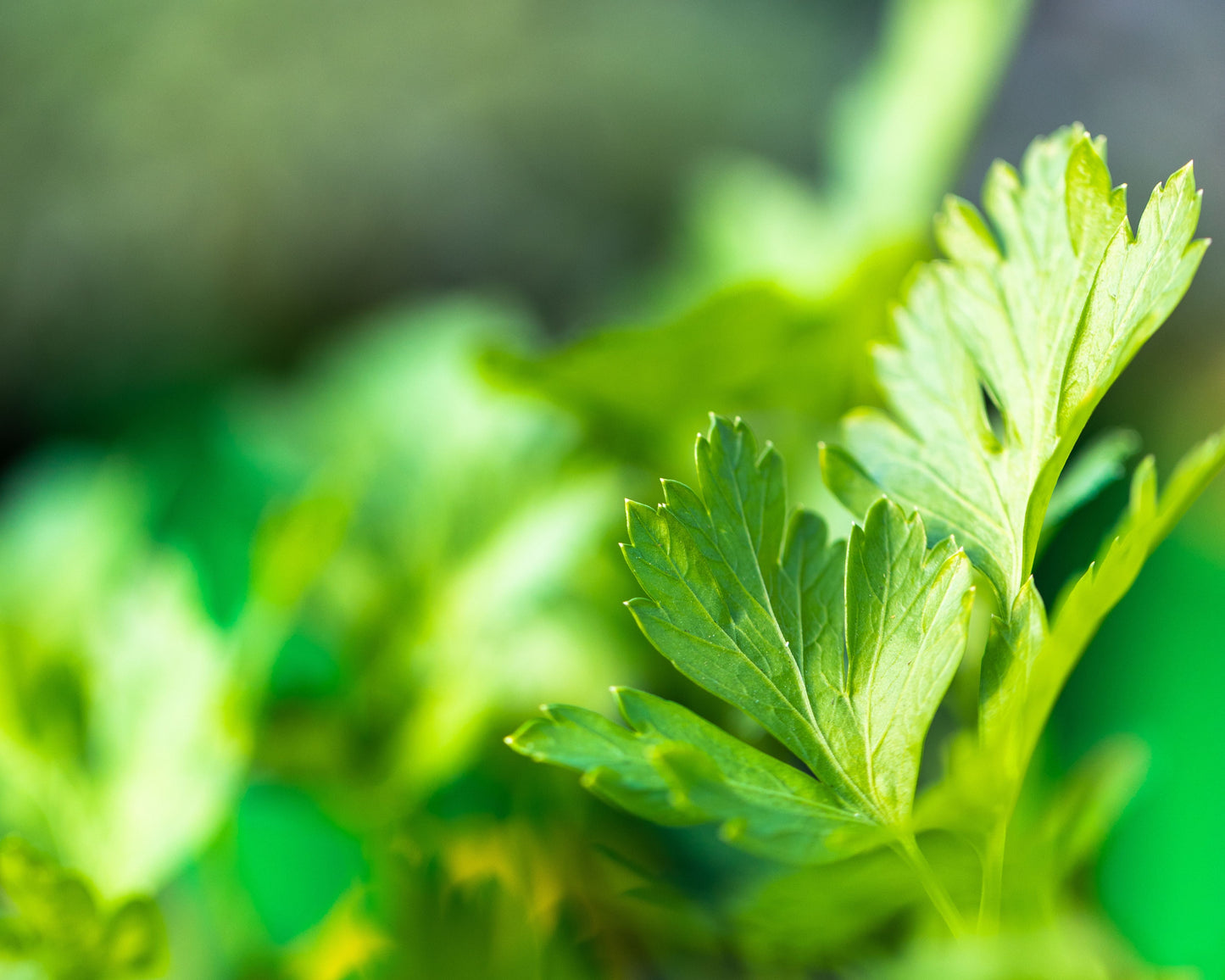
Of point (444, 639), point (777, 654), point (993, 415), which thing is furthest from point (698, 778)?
point (993, 415)

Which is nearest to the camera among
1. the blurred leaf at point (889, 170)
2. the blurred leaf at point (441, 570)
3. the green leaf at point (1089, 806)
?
the green leaf at point (1089, 806)

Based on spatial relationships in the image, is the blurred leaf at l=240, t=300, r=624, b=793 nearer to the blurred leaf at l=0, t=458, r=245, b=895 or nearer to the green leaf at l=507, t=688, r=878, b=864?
the blurred leaf at l=0, t=458, r=245, b=895

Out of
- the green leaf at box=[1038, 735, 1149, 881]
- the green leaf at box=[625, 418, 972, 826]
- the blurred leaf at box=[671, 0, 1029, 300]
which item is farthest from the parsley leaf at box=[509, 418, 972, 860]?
the blurred leaf at box=[671, 0, 1029, 300]

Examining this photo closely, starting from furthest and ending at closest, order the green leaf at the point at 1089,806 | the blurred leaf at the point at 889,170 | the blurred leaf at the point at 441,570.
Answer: the blurred leaf at the point at 889,170 → the blurred leaf at the point at 441,570 → the green leaf at the point at 1089,806

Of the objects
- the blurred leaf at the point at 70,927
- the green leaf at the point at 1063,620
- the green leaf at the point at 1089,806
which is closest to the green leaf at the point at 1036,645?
the green leaf at the point at 1063,620

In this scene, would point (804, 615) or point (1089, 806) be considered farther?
point (1089, 806)

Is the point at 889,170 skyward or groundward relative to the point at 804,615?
skyward

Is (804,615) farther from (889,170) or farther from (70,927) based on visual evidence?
(889,170)

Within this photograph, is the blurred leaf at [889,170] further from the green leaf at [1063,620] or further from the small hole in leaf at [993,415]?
the green leaf at [1063,620]
